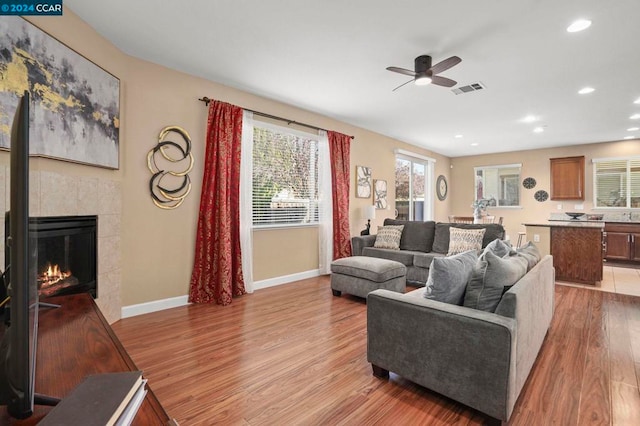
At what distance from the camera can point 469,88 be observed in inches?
160

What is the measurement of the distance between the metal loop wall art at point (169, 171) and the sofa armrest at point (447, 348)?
2619 millimetres

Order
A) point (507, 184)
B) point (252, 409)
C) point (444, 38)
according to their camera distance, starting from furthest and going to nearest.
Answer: point (507, 184) → point (444, 38) → point (252, 409)

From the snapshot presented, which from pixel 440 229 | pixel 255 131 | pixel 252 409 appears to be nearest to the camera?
pixel 252 409

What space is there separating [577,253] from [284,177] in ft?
15.8

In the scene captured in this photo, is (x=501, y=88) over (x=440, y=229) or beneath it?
over

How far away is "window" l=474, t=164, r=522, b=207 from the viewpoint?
8.23m

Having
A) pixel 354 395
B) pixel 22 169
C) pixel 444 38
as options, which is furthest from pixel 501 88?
pixel 22 169

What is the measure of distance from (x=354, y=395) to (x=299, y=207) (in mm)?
3365

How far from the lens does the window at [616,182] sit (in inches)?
265

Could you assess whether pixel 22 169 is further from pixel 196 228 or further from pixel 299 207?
pixel 299 207

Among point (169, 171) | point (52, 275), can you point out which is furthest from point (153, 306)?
point (169, 171)

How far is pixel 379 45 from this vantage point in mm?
3016

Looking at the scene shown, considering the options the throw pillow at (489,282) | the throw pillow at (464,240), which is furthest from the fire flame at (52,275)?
the throw pillow at (464,240)

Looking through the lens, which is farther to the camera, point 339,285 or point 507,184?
point 507,184
